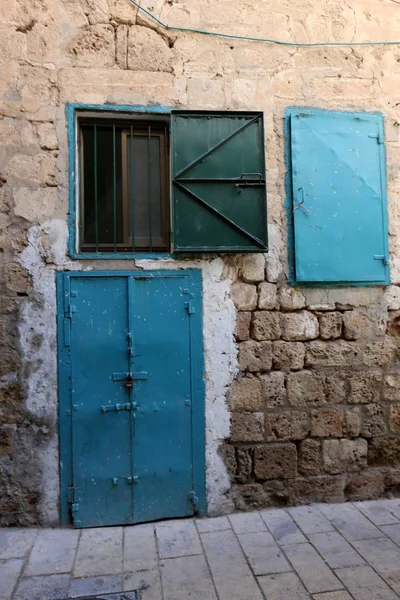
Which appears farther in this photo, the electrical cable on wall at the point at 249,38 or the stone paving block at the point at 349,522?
the electrical cable on wall at the point at 249,38

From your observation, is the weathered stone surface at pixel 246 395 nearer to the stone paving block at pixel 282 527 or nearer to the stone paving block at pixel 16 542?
the stone paving block at pixel 282 527

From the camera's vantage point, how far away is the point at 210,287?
3619 millimetres

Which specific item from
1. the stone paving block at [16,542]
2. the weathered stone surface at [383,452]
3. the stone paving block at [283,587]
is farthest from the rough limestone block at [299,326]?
the stone paving block at [16,542]

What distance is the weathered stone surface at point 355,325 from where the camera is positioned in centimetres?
378

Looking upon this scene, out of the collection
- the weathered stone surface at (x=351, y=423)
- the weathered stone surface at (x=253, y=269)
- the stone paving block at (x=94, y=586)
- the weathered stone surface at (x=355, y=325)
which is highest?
the weathered stone surface at (x=253, y=269)

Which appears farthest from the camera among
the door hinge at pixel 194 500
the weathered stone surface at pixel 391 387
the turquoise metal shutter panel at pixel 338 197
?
the weathered stone surface at pixel 391 387

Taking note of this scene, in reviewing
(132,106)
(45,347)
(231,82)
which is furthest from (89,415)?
(231,82)

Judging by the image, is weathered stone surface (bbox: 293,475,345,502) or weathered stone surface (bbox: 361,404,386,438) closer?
weathered stone surface (bbox: 293,475,345,502)

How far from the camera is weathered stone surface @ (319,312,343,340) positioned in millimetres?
3756

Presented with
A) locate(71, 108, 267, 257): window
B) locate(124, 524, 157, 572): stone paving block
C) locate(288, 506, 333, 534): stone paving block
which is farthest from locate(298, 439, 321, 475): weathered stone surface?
locate(71, 108, 267, 257): window

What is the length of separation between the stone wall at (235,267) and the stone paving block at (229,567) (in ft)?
1.28

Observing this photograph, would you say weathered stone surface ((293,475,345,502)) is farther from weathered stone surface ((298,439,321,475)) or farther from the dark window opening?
the dark window opening

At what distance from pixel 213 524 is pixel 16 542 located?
1.40 meters

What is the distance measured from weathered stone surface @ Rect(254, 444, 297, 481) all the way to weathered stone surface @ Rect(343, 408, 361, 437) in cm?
48
